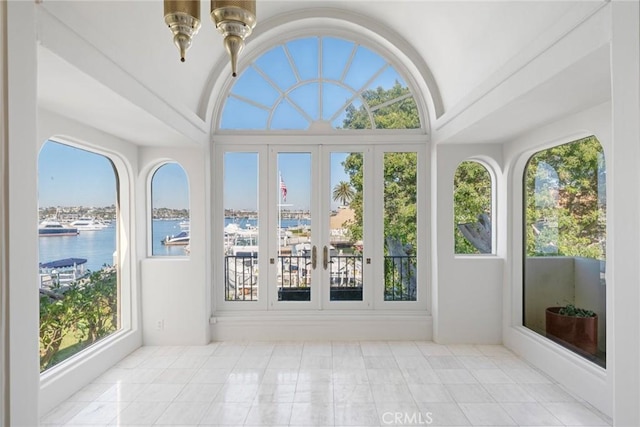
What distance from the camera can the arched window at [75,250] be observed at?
334 centimetres

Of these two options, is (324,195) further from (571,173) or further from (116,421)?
(116,421)

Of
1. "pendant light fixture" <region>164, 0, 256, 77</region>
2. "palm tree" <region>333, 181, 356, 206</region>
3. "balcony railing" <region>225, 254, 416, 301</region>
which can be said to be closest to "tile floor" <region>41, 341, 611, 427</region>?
"balcony railing" <region>225, 254, 416, 301</region>

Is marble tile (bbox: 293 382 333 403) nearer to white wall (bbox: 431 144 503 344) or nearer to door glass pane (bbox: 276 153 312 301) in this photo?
door glass pane (bbox: 276 153 312 301)

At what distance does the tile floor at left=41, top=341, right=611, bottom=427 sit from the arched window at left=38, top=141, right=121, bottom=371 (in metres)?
0.50

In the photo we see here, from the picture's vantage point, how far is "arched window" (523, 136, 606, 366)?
11.0 ft

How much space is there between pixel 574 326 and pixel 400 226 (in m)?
2.11

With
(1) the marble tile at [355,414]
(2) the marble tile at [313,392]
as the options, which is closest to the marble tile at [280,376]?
(2) the marble tile at [313,392]

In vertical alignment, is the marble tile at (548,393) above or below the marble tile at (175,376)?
below

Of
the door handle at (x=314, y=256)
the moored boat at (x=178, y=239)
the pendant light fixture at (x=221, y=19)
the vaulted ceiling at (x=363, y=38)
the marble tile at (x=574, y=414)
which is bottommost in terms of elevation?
the marble tile at (x=574, y=414)

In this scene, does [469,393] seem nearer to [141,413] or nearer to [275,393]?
[275,393]

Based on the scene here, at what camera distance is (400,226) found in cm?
497

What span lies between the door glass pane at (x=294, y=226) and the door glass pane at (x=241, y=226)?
0.33 m

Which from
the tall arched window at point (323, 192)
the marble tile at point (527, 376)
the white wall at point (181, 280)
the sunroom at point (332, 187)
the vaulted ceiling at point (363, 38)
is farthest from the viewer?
the tall arched window at point (323, 192)

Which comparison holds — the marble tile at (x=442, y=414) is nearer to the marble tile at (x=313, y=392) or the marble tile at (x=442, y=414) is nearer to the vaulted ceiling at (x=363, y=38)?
the marble tile at (x=313, y=392)
